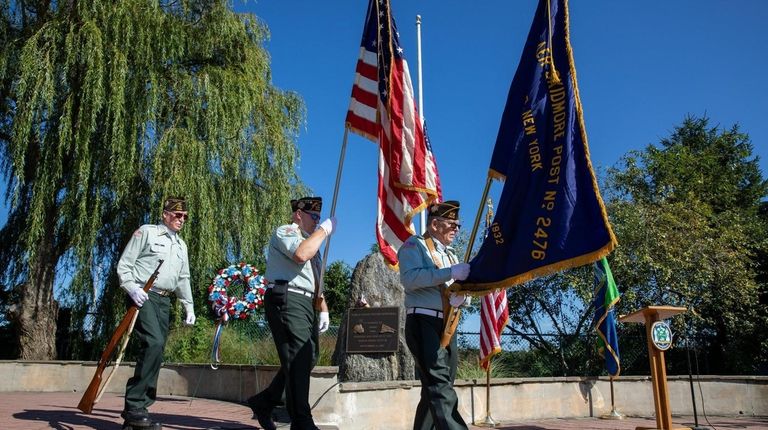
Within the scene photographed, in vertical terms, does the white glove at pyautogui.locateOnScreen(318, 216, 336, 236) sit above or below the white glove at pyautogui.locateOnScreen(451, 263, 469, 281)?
above

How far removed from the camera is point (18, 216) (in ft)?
42.5

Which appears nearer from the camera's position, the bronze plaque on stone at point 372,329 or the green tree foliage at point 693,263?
the bronze plaque on stone at point 372,329

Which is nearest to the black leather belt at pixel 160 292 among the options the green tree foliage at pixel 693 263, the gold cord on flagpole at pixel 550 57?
the gold cord on flagpole at pixel 550 57

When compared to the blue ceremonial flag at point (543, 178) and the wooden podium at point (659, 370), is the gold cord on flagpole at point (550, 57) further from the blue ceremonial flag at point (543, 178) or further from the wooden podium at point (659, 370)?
the wooden podium at point (659, 370)

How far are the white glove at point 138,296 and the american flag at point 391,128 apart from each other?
2090mm

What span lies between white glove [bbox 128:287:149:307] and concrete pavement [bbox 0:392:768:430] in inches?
49.1

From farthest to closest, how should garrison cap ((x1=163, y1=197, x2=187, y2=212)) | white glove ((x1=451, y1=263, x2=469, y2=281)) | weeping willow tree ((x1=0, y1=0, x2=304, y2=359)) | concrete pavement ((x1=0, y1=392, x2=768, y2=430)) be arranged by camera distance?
weeping willow tree ((x1=0, y1=0, x2=304, y2=359)) → concrete pavement ((x1=0, y1=392, x2=768, y2=430)) → garrison cap ((x1=163, y1=197, x2=187, y2=212)) → white glove ((x1=451, y1=263, x2=469, y2=281))

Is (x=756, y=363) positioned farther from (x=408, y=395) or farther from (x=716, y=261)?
(x=408, y=395)

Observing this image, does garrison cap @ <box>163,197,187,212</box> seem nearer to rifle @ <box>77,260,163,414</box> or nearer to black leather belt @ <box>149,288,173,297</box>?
rifle @ <box>77,260,163,414</box>

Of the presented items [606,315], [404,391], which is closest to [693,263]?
[606,315]

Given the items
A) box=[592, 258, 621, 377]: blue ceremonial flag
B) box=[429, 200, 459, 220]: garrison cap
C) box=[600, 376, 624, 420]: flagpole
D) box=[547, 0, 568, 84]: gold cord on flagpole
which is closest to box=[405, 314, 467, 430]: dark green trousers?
box=[429, 200, 459, 220]: garrison cap

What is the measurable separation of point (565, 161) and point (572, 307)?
43.4ft

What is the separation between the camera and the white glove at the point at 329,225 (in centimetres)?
487

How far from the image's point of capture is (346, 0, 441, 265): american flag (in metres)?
6.03
